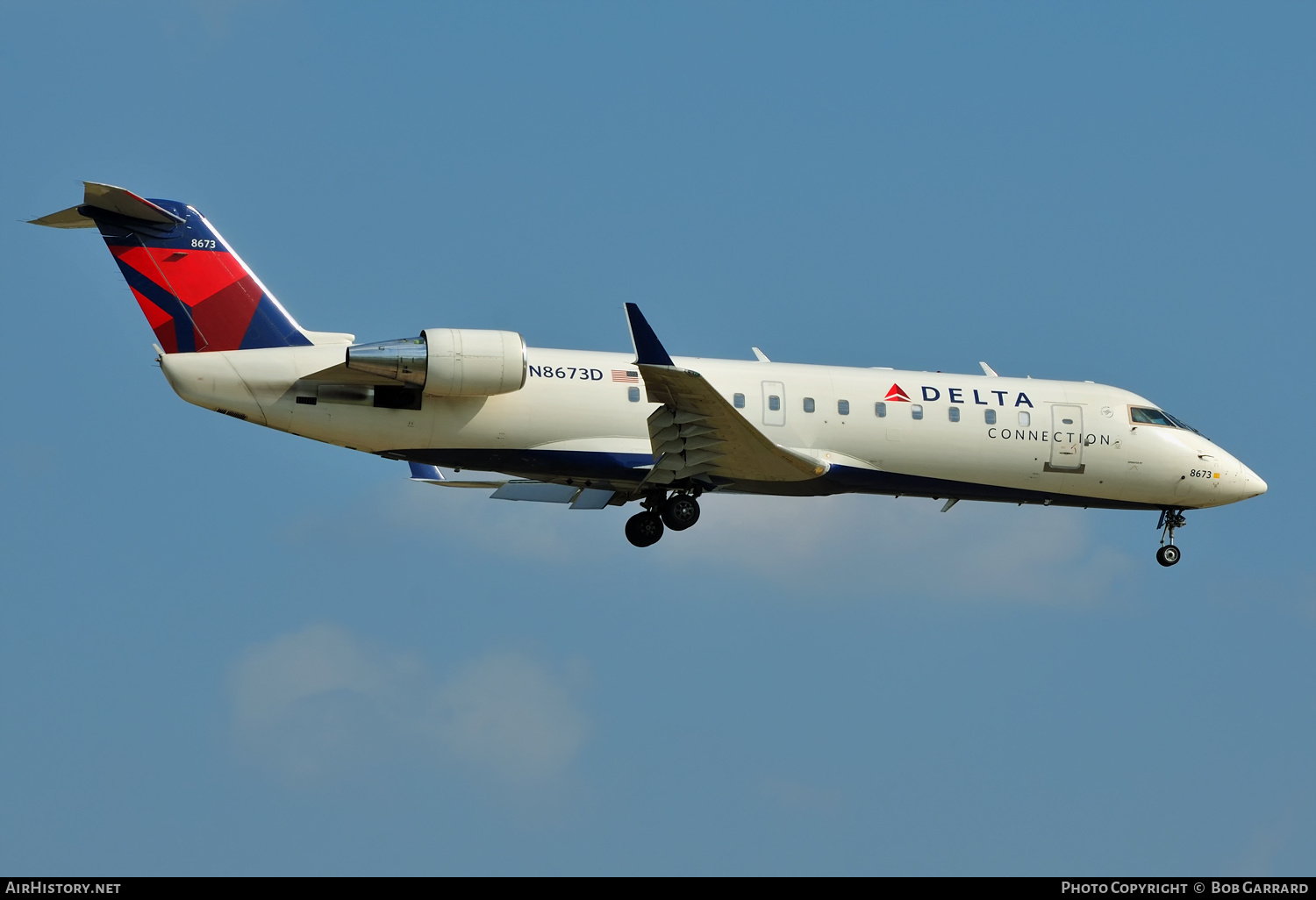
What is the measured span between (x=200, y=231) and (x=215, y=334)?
1.73 metres

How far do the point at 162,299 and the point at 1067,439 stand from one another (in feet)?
50.8

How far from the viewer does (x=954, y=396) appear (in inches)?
1071

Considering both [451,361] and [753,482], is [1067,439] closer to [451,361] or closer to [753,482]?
[753,482]

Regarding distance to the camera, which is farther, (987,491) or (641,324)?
(987,491)

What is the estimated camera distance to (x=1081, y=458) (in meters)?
27.8

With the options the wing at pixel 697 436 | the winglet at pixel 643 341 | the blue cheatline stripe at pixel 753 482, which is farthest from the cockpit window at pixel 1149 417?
the winglet at pixel 643 341

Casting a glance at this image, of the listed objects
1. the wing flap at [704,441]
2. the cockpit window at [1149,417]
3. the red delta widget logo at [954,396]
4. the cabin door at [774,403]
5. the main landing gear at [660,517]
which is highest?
the cockpit window at [1149,417]

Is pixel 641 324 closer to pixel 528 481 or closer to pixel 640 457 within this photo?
pixel 640 457

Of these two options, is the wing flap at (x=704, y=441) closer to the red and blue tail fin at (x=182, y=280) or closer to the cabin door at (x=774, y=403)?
the cabin door at (x=774, y=403)

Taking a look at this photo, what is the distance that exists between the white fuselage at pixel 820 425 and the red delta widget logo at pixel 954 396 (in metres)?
0.02

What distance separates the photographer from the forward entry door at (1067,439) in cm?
2767

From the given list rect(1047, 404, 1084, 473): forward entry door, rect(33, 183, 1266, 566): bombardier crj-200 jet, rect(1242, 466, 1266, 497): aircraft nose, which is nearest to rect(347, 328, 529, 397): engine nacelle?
rect(33, 183, 1266, 566): bombardier crj-200 jet

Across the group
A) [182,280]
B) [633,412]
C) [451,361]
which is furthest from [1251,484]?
[182,280]

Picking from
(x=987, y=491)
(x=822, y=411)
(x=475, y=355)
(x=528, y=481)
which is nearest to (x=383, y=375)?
(x=475, y=355)
